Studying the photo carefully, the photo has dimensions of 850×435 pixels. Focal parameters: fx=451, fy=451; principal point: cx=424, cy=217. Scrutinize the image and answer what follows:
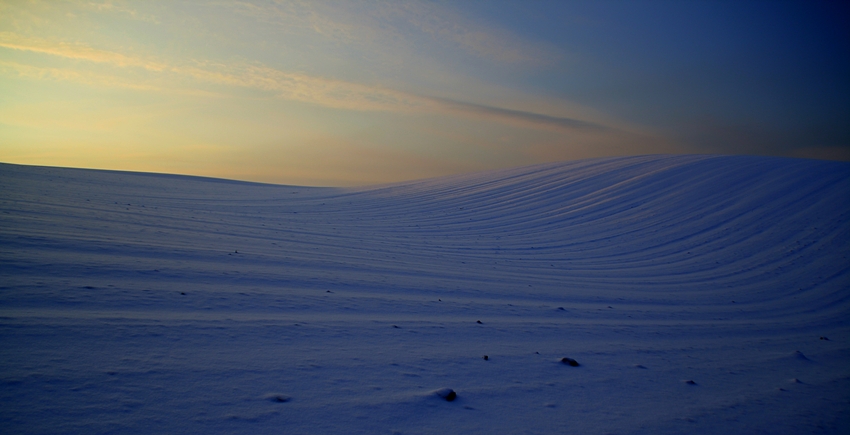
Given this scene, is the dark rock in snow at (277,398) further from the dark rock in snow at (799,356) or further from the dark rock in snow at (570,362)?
the dark rock in snow at (799,356)

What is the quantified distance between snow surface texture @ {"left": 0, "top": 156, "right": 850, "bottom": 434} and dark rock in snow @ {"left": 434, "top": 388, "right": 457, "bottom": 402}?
36mm

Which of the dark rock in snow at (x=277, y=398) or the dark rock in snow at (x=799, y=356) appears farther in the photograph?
the dark rock in snow at (x=799, y=356)

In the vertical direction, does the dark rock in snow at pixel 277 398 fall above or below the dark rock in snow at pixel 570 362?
above

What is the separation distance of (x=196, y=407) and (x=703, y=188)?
14159 mm

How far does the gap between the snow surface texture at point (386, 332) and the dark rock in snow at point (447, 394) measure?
4 centimetres

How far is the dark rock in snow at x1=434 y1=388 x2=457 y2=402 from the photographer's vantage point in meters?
2.28

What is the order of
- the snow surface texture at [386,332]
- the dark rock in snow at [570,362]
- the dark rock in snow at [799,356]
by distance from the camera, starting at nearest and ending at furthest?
the snow surface texture at [386,332]
the dark rock in snow at [570,362]
the dark rock in snow at [799,356]

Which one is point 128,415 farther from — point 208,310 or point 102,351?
point 208,310

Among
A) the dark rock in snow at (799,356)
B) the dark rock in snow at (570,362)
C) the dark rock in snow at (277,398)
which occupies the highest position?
the dark rock in snow at (277,398)

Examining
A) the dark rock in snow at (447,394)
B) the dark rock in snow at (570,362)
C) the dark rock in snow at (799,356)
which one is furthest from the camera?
the dark rock in snow at (799,356)

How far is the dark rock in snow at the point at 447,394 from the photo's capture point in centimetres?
228

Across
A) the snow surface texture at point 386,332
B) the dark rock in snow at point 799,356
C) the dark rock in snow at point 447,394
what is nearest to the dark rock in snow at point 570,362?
the snow surface texture at point 386,332

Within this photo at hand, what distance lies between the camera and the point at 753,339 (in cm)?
434

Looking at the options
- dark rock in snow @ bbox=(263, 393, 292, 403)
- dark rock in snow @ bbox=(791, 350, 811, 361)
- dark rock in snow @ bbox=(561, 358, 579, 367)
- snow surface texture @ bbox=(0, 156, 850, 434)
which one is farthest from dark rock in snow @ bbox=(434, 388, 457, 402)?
dark rock in snow @ bbox=(791, 350, 811, 361)
